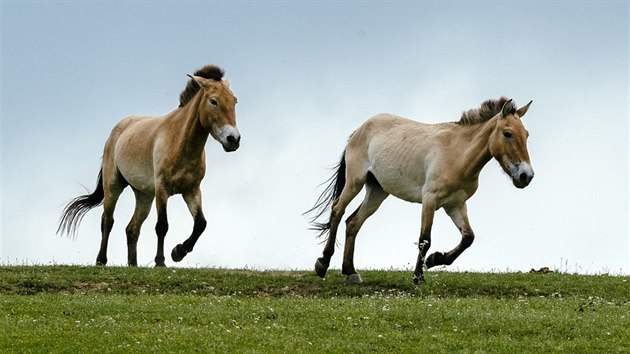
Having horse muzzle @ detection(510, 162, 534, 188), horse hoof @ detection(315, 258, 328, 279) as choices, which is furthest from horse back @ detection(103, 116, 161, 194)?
horse muzzle @ detection(510, 162, 534, 188)

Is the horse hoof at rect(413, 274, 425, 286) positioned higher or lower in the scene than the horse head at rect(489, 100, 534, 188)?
lower

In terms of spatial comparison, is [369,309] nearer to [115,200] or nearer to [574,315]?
[574,315]

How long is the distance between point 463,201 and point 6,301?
24.1 ft

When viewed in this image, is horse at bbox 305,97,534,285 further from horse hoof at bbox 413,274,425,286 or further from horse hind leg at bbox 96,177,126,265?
horse hind leg at bbox 96,177,126,265

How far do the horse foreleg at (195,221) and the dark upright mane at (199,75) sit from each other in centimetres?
173

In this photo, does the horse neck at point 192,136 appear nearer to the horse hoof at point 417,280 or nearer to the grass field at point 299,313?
the grass field at point 299,313

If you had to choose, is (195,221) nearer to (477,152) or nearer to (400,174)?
(400,174)

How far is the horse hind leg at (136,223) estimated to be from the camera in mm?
23359

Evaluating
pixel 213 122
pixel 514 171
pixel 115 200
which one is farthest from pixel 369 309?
pixel 115 200

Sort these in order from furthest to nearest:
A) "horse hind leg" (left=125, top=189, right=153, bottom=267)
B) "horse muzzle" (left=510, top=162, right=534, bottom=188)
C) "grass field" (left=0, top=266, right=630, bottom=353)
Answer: "horse hind leg" (left=125, top=189, right=153, bottom=267)
"horse muzzle" (left=510, top=162, right=534, bottom=188)
"grass field" (left=0, top=266, right=630, bottom=353)

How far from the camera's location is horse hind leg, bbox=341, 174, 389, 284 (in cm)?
2114

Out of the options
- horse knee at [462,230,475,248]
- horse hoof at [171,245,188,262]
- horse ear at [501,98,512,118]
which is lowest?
horse hoof at [171,245,188,262]

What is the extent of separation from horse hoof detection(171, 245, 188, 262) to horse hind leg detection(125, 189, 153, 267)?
104cm

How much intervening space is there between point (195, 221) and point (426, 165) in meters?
4.25
